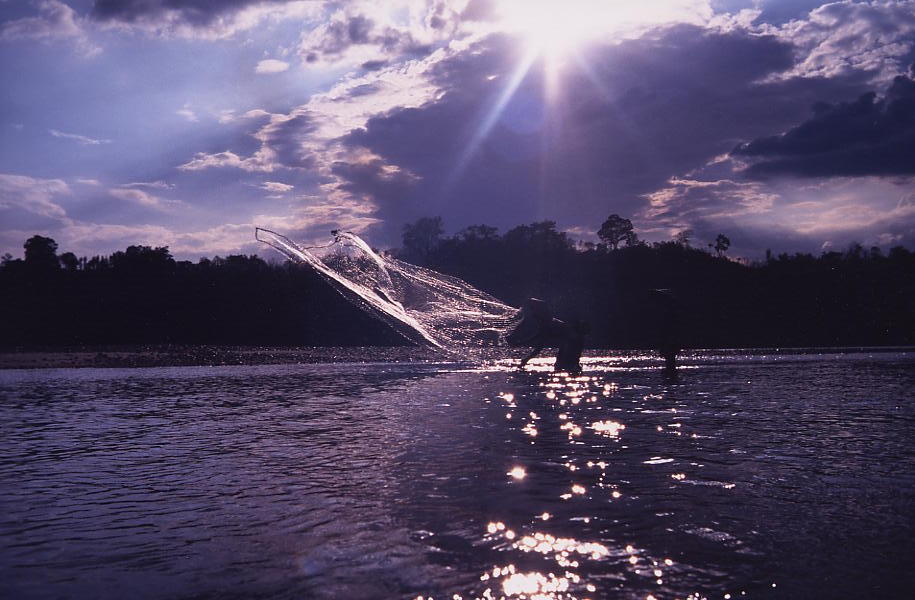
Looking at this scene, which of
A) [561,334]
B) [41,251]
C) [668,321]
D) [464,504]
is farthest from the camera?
[41,251]

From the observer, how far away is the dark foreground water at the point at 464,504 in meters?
5.76

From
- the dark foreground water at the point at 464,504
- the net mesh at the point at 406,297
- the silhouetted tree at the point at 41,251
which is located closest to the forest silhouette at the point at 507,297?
the silhouetted tree at the point at 41,251

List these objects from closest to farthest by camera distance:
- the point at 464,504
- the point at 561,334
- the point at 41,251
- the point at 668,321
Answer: the point at 464,504 → the point at 668,321 → the point at 561,334 → the point at 41,251

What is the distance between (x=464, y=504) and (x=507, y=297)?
11606cm

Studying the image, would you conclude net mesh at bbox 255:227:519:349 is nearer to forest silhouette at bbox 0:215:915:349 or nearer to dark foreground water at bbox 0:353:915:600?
dark foreground water at bbox 0:353:915:600

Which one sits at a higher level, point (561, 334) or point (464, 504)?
point (561, 334)

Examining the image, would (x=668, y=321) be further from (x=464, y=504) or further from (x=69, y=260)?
(x=69, y=260)

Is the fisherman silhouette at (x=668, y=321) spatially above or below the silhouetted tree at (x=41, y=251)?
below

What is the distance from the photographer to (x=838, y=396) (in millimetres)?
21609

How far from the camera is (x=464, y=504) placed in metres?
8.29

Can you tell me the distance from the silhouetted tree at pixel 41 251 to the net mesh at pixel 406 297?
8985 centimetres

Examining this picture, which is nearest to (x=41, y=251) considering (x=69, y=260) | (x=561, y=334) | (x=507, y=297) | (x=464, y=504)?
(x=69, y=260)

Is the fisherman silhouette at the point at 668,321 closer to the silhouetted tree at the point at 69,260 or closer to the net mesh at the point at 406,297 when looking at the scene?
the net mesh at the point at 406,297

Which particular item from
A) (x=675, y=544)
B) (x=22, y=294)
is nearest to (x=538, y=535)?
(x=675, y=544)
